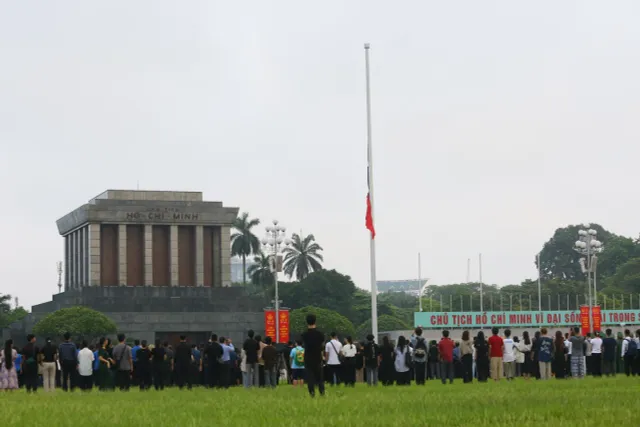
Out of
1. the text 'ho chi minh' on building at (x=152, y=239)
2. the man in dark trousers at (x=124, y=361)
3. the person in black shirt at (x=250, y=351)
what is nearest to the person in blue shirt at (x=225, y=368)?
the person in black shirt at (x=250, y=351)

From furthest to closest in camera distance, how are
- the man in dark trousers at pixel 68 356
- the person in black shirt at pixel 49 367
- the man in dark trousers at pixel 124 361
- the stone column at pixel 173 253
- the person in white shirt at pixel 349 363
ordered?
the stone column at pixel 173 253, the person in white shirt at pixel 349 363, the man in dark trousers at pixel 124 361, the man in dark trousers at pixel 68 356, the person in black shirt at pixel 49 367

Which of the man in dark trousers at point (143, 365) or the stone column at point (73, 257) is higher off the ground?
the stone column at point (73, 257)

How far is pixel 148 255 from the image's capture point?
295 feet

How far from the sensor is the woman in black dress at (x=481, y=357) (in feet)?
106

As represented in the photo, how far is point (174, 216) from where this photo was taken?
89875mm

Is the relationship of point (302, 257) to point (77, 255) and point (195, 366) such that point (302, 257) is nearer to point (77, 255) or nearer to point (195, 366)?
point (77, 255)

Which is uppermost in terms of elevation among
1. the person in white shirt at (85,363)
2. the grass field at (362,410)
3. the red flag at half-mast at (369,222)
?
the red flag at half-mast at (369,222)

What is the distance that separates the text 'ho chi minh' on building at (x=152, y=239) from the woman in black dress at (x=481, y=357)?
58166mm

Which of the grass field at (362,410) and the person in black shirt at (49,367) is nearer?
the grass field at (362,410)

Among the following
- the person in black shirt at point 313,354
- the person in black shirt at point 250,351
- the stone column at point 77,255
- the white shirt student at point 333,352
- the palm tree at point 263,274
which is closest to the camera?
the person in black shirt at point 313,354

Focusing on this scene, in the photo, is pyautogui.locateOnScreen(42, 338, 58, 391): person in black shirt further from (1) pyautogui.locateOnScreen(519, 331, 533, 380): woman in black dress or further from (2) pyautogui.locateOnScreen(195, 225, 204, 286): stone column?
(2) pyautogui.locateOnScreen(195, 225, 204, 286): stone column

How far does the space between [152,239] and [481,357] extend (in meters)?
60.1

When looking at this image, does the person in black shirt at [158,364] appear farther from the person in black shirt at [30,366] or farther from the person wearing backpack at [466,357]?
the person wearing backpack at [466,357]

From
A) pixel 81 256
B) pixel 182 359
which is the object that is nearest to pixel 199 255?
pixel 81 256
